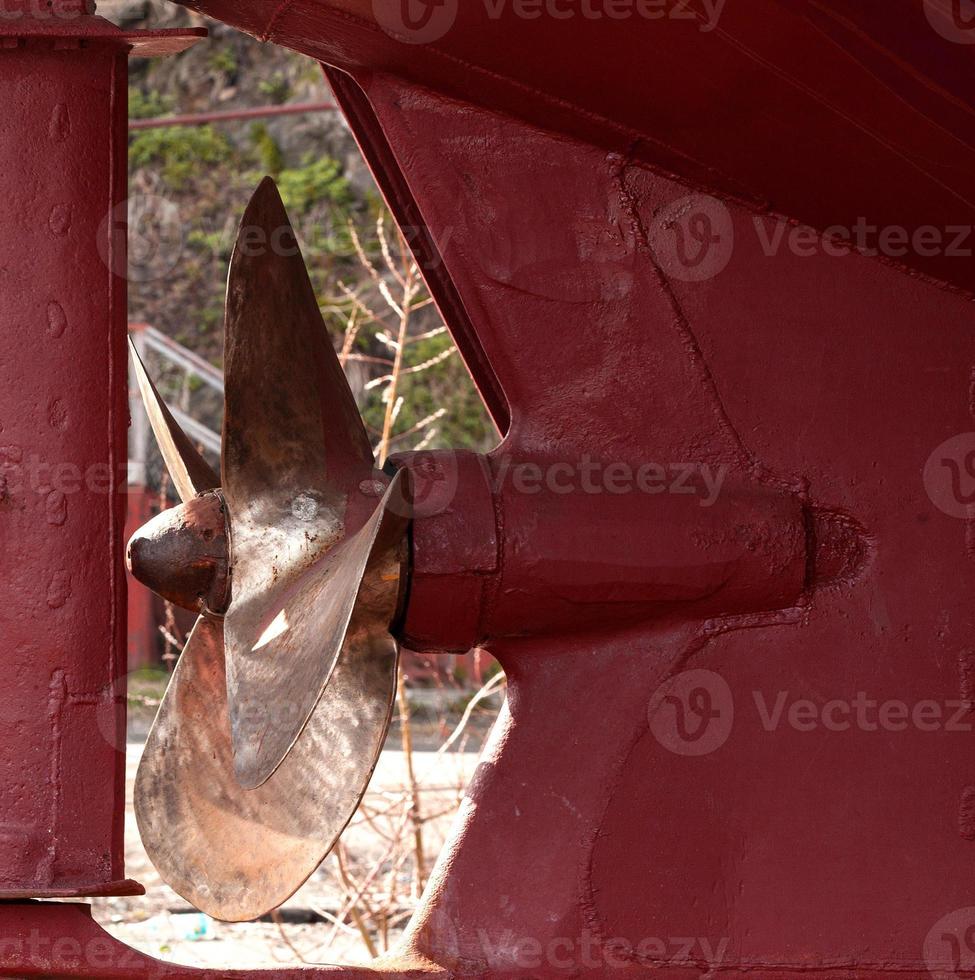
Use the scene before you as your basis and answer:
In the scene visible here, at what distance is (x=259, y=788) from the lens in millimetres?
2533

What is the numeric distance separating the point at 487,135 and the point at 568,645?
90 centimetres

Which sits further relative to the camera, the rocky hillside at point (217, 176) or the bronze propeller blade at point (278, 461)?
the rocky hillside at point (217, 176)

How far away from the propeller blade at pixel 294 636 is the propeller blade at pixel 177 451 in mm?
359

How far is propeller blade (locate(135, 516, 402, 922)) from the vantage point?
235cm

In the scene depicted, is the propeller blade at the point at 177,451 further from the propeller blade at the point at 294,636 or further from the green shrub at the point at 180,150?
the green shrub at the point at 180,150

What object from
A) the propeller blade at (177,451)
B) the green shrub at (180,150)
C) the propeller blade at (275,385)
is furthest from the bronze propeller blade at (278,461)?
the green shrub at (180,150)

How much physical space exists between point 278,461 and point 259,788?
0.58 m

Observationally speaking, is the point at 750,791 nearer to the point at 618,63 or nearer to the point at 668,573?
the point at 668,573

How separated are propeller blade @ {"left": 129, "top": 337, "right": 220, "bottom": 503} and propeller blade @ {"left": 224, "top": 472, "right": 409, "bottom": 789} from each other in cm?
36

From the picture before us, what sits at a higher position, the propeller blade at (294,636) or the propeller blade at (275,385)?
the propeller blade at (275,385)

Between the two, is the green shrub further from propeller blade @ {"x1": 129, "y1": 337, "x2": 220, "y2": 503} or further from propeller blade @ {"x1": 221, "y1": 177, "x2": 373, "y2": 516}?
propeller blade @ {"x1": 221, "y1": 177, "x2": 373, "y2": 516}

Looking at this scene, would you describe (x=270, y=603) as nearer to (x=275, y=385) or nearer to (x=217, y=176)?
(x=275, y=385)

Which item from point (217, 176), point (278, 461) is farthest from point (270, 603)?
point (217, 176)

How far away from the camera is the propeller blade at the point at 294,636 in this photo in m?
2.16
